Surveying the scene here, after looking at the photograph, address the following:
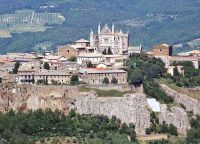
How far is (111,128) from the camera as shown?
72375 millimetres

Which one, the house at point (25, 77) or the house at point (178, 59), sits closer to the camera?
the house at point (25, 77)

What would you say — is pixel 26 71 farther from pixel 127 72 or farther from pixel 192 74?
pixel 192 74

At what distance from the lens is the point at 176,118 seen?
7538 cm

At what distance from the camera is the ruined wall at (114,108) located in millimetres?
→ 73500

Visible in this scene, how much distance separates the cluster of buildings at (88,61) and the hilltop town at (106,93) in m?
0.08

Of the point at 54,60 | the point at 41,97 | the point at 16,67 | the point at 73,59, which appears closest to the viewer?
the point at 41,97

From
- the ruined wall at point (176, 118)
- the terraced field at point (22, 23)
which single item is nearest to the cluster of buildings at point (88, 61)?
the ruined wall at point (176, 118)

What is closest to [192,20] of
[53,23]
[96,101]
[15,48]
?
[53,23]

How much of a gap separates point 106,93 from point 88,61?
8424 mm

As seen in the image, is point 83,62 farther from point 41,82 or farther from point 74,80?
point 41,82

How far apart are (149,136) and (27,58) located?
54.4 ft

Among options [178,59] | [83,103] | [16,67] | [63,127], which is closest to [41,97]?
[83,103]

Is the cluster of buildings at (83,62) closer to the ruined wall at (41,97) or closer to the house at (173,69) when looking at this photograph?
the ruined wall at (41,97)

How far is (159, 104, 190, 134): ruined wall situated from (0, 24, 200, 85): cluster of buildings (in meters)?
4.15
